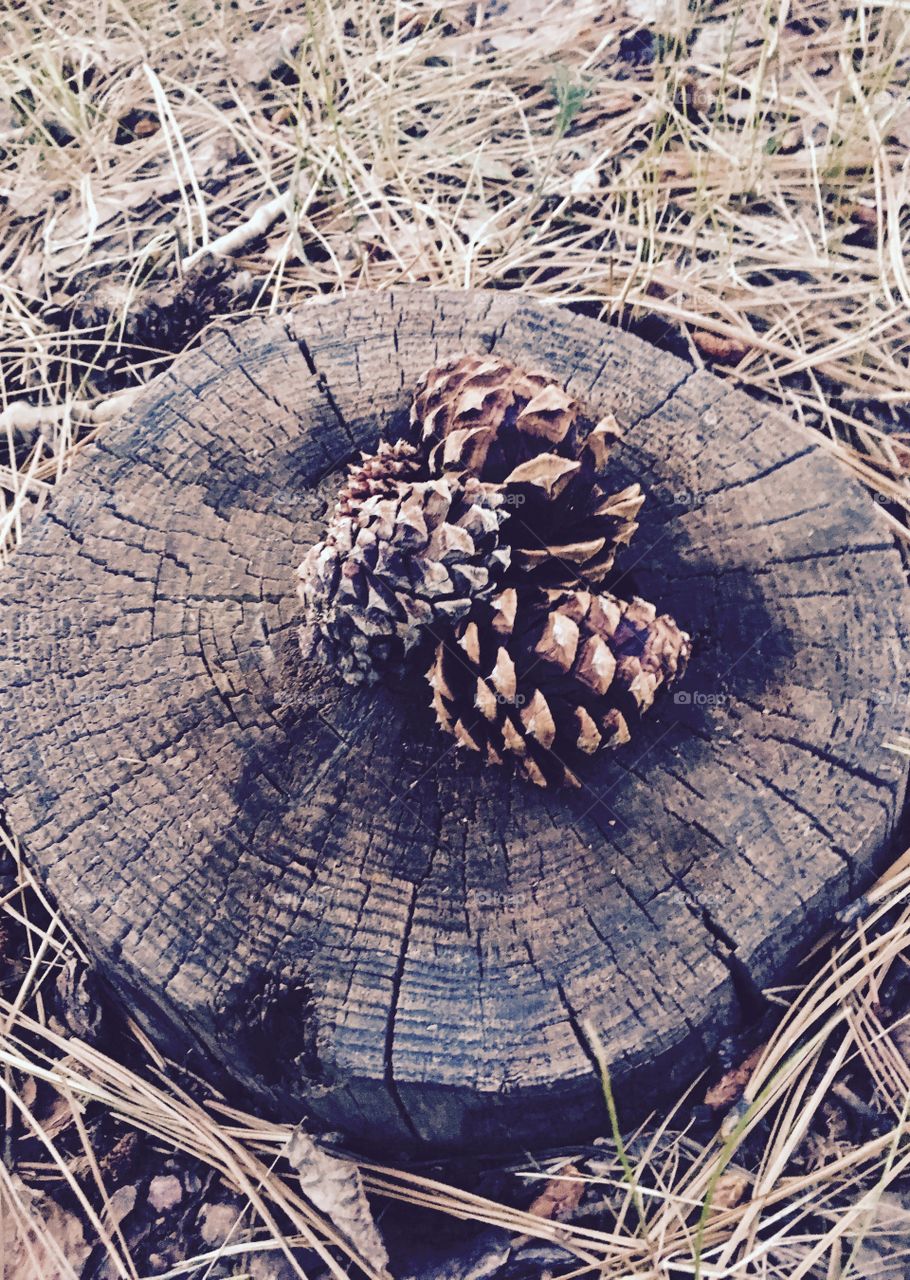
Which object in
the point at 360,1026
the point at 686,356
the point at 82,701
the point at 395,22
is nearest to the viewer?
the point at 360,1026

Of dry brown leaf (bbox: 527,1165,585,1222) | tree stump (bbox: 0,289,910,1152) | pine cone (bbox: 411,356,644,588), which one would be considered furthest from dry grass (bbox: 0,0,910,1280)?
pine cone (bbox: 411,356,644,588)

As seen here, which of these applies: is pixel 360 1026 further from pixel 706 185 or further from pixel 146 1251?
pixel 706 185

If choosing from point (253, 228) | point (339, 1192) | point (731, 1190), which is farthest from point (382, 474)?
point (253, 228)

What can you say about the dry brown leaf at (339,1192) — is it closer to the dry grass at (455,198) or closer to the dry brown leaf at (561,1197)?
the dry grass at (455,198)

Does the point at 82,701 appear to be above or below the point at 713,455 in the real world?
above

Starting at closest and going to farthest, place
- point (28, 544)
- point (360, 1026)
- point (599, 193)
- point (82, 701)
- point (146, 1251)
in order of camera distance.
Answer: point (360, 1026) → point (146, 1251) → point (82, 701) → point (28, 544) → point (599, 193)

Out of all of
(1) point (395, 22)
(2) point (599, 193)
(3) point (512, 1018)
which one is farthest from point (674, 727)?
(1) point (395, 22)
